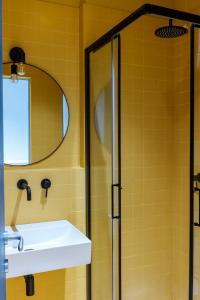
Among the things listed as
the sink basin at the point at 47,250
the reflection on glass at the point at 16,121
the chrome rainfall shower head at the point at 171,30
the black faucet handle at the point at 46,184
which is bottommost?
the sink basin at the point at 47,250

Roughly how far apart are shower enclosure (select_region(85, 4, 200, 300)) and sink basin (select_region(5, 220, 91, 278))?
0.99 feet

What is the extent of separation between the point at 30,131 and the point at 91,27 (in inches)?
37.1

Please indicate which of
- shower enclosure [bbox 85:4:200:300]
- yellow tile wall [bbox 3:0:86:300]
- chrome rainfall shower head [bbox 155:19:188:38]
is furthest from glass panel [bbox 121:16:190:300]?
chrome rainfall shower head [bbox 155:19:188:38]

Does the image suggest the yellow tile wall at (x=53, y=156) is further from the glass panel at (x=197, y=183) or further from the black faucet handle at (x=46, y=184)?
the glass panel at (x=197, y=183)

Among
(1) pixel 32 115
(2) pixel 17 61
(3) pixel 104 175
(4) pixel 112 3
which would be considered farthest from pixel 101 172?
(4) pixel 112 3

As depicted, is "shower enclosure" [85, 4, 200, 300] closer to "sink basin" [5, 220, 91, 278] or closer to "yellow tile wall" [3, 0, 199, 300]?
"yellow tile wall" [3, 0, 199, 300]

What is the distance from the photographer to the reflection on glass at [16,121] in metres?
2.28

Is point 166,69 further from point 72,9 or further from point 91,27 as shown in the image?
point 72,9

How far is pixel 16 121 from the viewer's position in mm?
2320

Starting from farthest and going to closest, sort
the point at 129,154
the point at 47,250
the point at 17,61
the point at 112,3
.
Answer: the point at 129,154, the point at 112,3, the point at 17,61, the point at 47,250

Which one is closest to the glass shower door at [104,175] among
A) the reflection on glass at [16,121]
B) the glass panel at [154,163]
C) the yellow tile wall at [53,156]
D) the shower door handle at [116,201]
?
the shower door handle at [116,201]

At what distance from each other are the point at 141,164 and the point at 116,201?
1.51 ft

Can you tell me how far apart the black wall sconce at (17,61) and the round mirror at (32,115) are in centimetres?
2

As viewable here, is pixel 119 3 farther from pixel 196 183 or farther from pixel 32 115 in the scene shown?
pixel 196 183
